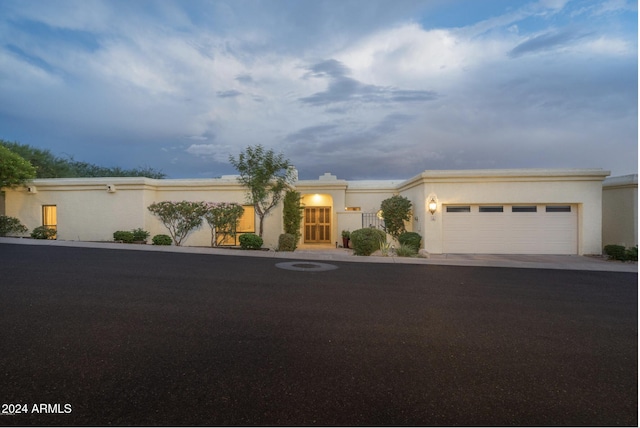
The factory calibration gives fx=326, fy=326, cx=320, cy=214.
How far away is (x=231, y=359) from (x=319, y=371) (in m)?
0.94

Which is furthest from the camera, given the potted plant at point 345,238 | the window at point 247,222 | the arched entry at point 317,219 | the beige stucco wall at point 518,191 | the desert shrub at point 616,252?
the arched entry at point 317,219

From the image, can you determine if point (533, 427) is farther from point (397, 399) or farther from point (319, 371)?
point (319, 371)

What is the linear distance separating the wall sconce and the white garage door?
0.59 metres

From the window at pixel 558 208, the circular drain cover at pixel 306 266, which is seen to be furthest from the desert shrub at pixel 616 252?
the circular drain cover at pixel 306 266

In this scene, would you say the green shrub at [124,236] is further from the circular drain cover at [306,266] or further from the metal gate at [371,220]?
the metal gate at [371,220]

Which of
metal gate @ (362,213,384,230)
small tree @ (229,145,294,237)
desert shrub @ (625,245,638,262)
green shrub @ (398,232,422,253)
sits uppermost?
small tree @ (229,145,294,237)

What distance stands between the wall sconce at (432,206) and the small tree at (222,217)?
8180 mm

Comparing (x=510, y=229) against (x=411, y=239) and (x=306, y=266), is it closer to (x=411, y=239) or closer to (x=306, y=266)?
(x=411, y=239)

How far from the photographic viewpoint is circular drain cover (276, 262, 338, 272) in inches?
359

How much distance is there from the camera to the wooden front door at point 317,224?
18766mm

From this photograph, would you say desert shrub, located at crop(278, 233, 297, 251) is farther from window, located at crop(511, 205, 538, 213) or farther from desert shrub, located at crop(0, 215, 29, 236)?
desert shrub, located at crop(0, 215, 29, 236)

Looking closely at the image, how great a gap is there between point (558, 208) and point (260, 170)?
1255 cm

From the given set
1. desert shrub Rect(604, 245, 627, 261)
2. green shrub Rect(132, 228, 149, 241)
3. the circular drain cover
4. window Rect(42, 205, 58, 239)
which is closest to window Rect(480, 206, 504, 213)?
desert shrub Rect(604, 245, 627, 261)

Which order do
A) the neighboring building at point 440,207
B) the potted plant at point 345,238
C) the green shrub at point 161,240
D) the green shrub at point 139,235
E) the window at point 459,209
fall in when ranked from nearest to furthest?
the neighboring building at point 440,207, the window at point 459,209, the green shrub at point 161,240, the green shrub at point 139,235, the potted plant at point 345,238
